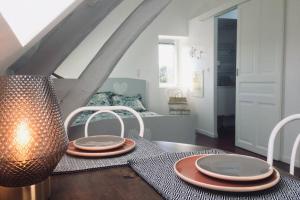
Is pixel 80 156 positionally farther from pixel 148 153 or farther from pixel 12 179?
pixel 12 179

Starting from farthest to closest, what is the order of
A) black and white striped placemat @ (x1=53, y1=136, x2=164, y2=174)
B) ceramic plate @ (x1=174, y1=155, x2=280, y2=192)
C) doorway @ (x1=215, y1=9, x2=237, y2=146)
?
doorway @ (x1=215, y1=9, x2=237, y2=146), black and white striped placemat @ (x1=53, y1=136, x2=164, y2=174), ceramic plate @ (x1=174, y1=155, x2=280, y2=192)

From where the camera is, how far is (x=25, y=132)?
0.62 meters

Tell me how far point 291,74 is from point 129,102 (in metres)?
2.77

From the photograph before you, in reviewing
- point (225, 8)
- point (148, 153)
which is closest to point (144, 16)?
point (148, 153)

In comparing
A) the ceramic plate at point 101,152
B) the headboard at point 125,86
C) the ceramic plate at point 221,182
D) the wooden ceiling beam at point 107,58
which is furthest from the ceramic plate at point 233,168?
the headboard at point 125,86

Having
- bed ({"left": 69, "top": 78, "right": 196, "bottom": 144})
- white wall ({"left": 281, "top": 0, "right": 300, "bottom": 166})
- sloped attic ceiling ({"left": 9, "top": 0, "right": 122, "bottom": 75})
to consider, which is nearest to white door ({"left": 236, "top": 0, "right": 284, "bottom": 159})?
white wall ({"left": 281, "top": 0, "right": 300, "bottom": 166})

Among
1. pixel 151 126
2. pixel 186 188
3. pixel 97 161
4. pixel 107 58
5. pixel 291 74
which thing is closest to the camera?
pixel 186 188

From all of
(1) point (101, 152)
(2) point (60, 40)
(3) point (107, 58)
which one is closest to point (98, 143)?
(1) point (101, 152)

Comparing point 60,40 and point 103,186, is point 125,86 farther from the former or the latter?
point 103,186

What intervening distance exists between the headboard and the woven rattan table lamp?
4.69m

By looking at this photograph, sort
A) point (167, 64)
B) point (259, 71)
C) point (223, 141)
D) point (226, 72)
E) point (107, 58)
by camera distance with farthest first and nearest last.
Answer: point (167, 64) < point (226, 72) < point (223, 141) < point (259, 71) < point (107, 58)

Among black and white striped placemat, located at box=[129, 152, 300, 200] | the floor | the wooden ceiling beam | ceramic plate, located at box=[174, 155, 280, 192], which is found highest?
the wooden ceiling beam

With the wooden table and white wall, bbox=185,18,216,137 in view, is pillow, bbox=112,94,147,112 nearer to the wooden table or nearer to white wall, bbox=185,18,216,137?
white wall, bbox=185,18,216,137

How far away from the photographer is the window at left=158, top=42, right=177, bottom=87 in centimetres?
606
